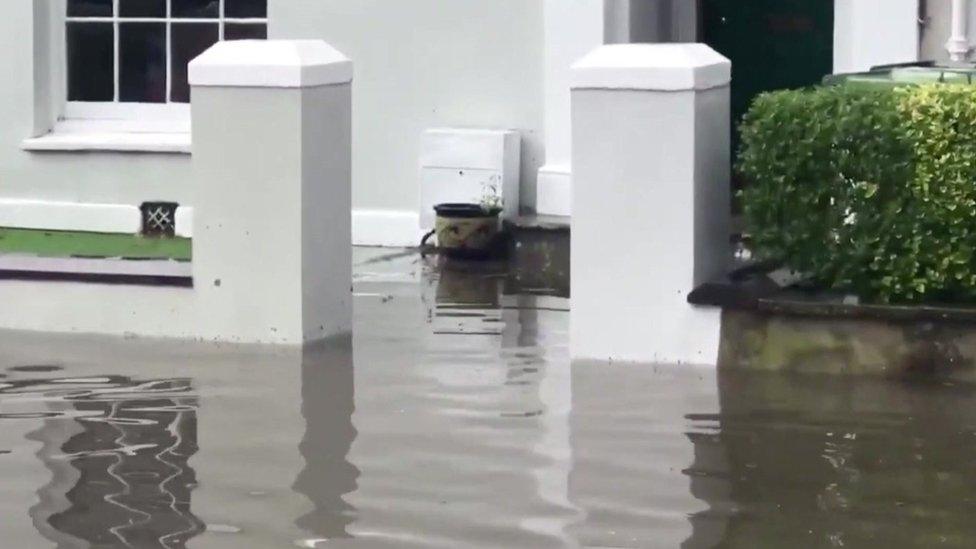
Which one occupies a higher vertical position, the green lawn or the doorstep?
the doorstep

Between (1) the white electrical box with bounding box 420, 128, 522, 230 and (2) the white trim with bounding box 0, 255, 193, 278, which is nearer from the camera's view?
(2) the white trim with bounding box 0, 255, 193, 278

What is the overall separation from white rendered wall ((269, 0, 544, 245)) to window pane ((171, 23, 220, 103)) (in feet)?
2.57

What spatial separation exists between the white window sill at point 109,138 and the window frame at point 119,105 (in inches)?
0.7

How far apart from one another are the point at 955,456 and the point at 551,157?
20.5 feet

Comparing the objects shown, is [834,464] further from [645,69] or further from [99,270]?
[99,270]

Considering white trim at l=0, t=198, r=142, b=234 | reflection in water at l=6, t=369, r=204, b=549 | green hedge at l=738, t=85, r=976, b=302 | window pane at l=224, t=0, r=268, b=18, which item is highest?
window pane at l=224, t=0, r=268, b=18

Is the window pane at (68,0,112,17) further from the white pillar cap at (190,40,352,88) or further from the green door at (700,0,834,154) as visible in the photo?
the white pillar cap at (190,40,352,88)

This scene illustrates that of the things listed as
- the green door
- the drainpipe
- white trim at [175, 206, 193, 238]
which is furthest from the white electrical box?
the drainpipe

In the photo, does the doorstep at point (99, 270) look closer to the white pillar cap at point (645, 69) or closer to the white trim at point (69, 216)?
the white pillar cap at point (645, 69)

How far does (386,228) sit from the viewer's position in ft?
46.1

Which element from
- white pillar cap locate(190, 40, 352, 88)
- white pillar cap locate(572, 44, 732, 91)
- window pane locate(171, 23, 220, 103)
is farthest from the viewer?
window pane locate(171, 23, 220, 103)

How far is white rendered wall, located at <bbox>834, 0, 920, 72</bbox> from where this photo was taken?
1226 centimetres

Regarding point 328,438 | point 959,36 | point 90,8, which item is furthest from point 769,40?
point 328,438

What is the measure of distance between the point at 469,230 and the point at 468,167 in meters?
0.65
